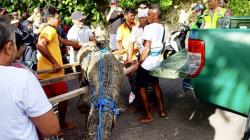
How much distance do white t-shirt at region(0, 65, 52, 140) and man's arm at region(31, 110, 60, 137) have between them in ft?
0.10

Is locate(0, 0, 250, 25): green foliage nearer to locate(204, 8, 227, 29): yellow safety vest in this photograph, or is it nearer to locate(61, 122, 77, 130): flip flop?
locate(204, 8, 227, 29): yellow safety vest

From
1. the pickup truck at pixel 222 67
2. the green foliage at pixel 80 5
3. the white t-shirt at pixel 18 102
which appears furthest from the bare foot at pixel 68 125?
the green foliage at pixel 80 5

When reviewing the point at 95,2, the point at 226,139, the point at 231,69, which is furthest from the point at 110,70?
the point at 95,2

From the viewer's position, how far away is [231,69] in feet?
12.2

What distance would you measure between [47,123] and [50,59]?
2495mm

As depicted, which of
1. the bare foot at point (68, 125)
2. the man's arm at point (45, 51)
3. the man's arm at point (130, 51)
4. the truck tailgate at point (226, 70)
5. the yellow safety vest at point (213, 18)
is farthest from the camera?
the yellow safety vest at point (213, 18)

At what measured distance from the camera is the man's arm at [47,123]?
1946 millimetres

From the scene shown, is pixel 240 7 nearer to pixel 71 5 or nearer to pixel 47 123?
pixel 71 5

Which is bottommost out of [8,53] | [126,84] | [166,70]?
[126,84]

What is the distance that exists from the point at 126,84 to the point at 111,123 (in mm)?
4517

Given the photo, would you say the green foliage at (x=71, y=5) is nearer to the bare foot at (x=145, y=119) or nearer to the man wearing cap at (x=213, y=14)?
the man wearing cap at (x=213, y=14)

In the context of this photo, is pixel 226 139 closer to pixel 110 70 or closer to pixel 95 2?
pixel 110 70

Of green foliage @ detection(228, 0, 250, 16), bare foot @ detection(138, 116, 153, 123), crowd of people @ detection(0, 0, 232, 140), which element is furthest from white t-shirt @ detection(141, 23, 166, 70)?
green foliage @ detection(228, 0, 250, 16)

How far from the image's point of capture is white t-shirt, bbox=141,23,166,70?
16.8ft
